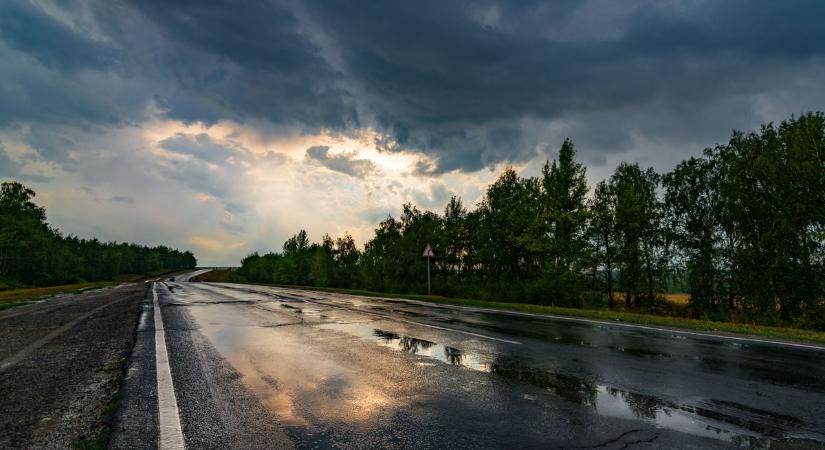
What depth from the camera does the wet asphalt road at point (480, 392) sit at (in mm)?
3881

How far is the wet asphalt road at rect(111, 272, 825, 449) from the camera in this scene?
3.88 metres

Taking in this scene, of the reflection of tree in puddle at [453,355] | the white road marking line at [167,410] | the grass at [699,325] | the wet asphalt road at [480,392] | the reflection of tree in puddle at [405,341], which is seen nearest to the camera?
the white road marking line at [167,410]

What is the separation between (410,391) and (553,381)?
217 centimetres

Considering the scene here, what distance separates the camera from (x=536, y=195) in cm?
3219

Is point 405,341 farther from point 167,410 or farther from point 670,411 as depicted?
point 670,411

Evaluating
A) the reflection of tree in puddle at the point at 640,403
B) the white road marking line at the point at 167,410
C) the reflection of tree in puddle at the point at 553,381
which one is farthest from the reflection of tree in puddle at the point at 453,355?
the white road marking line at the point at 167,410

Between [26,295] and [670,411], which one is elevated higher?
[670,411]

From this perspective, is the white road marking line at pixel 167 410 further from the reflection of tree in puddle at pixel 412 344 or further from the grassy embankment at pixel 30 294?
the grassy embankment at pixel 30 294

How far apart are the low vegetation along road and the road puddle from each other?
3cm

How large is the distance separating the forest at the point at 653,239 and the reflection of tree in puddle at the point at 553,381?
21.1m

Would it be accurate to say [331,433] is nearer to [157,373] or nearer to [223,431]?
[223,431]

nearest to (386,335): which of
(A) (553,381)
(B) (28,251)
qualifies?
(A) (553,381)

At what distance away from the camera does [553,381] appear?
5941 mm

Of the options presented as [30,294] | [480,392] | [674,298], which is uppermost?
[480,392]
